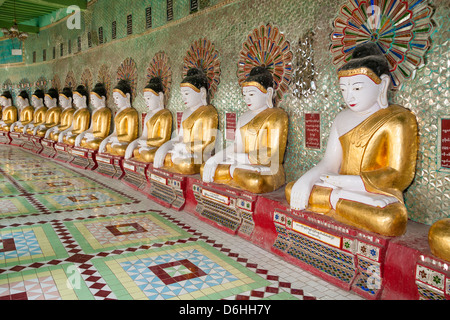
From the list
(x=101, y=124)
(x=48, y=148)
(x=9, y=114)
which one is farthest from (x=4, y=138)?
(x=101, y=124)

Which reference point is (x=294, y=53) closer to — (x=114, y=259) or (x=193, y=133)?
(x=193, y=133)

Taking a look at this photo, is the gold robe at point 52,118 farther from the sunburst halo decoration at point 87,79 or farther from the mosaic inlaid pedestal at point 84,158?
the mosaic inlaid pedestal at point 84,158

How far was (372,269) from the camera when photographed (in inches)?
97.1

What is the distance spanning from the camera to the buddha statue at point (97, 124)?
730 cm

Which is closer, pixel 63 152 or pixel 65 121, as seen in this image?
pixel 63 152

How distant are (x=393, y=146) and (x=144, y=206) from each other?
3228 mm

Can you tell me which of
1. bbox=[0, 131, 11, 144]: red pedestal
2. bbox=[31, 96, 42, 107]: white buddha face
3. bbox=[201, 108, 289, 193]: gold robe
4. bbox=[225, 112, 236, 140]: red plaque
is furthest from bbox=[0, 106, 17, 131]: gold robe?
bbox=[201, 108, 289, 193]: gold robe

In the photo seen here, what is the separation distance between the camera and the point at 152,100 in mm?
5941

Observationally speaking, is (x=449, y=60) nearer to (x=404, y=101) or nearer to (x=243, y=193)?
(x=404, y=101)

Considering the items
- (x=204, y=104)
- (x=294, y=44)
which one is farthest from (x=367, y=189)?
(x=204, y=104)

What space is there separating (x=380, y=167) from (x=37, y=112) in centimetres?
1052

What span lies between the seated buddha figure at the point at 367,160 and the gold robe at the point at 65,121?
7.39 m

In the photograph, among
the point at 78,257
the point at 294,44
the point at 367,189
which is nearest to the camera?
the point at 367,189

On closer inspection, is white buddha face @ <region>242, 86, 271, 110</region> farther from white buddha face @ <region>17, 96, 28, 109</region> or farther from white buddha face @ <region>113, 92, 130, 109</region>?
white buddha face @ <region>17, 96, 28, 109</region>
